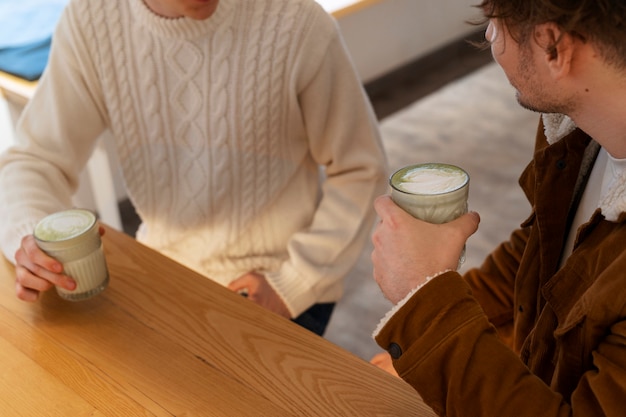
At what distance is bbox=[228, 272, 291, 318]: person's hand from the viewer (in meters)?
1.43

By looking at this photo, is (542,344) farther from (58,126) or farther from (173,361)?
(58,126)

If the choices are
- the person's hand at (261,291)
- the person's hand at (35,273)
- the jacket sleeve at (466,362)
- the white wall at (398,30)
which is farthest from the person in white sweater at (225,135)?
the white wall at (398,30)

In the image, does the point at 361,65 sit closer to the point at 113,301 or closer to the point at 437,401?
the point at 113,301

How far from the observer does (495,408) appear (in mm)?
823

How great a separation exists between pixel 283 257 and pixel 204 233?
165 mm

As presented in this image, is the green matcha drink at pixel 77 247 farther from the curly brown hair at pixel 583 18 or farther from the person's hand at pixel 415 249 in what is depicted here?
the curly brown hair at pixel 583 18

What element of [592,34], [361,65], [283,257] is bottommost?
[361,65]

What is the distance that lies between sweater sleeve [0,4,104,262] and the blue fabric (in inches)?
19.0

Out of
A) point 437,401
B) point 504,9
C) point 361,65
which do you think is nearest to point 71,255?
point 437,401

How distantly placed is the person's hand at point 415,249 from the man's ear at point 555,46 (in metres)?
0.19

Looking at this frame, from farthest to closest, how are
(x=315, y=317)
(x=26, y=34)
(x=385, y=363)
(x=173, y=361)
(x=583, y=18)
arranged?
(x=26, y=34)
(x=315, y=317)
(x=385, y=363)
(x=173, y=361)
(x=583, y=18)

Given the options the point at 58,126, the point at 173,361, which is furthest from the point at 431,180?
the point at 58,126

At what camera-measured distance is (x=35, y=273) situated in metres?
1.13

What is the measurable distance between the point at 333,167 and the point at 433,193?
1.89 feet
